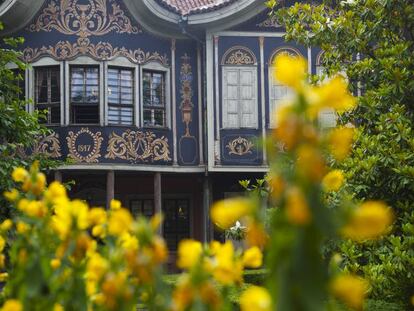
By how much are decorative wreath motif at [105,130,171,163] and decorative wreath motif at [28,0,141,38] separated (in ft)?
7.60

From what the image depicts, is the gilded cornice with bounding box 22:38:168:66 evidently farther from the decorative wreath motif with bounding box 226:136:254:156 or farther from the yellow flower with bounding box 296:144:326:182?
the yellow flower with bounding box 296:144:326:182

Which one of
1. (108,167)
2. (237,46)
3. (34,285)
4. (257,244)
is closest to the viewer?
(257,244)

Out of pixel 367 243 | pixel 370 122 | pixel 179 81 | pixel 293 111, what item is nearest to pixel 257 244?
pixel 293 111

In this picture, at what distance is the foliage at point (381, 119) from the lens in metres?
4.96

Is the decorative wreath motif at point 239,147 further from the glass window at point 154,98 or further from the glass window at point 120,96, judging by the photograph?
the glass window at point 120,96

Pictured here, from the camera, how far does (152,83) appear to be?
14.8 metres

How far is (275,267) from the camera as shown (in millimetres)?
1040

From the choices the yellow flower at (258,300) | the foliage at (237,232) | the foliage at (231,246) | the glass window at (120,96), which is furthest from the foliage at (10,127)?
the yellow flower at (258,300)

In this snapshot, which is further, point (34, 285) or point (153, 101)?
point (153, 101)

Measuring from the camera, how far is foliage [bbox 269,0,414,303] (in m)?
4.96

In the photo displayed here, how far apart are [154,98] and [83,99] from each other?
5.15ft

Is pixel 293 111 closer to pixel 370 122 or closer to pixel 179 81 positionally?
pixel 370 122

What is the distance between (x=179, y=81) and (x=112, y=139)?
2.10m

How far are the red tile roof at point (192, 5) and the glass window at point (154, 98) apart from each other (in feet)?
4.78
